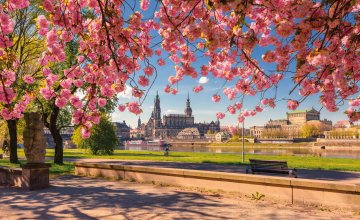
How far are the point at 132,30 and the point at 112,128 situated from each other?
120ft

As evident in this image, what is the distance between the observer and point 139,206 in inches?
387

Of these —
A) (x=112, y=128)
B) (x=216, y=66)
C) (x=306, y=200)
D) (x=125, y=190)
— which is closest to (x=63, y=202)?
(x=125, y=190)

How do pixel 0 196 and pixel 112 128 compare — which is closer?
pixel 0 196

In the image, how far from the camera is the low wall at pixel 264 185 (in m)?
9.27

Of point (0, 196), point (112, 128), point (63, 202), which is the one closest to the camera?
point (63, 202)

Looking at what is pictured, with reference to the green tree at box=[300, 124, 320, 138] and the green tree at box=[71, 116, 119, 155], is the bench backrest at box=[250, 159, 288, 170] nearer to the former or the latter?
the green tree at box=[71, 116, 119, 155]

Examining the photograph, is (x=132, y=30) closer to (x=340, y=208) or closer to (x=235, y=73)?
(x=235, y=73)

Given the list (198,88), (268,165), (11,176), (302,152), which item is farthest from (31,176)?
(302,152)

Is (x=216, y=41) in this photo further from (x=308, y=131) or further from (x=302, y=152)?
(x=308, y=131)

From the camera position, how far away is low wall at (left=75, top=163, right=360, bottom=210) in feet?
30.4

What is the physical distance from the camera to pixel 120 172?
15.5 meters

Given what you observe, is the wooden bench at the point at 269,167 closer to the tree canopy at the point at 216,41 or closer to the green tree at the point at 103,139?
the tree canopy at the point at 216,41

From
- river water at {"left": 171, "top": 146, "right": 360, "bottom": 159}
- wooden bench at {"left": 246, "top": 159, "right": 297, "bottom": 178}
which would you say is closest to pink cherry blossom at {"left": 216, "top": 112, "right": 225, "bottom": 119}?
wooden bench at {"left": 246, "top": 159, "right": 297, "bottom": 178}

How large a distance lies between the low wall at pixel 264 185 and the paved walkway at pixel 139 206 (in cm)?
37
